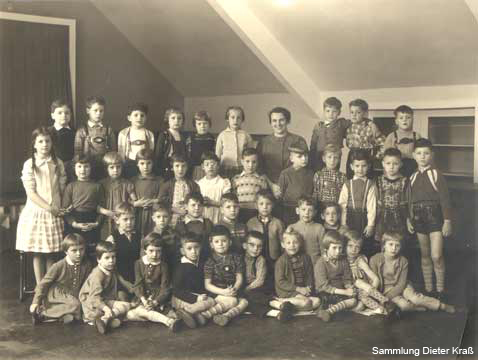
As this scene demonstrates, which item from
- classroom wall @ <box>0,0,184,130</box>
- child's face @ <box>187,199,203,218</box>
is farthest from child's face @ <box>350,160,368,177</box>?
classroom wall @ <box>0,0,184,130</box>

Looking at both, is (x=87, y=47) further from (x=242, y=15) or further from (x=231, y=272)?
(x=231, y=272)

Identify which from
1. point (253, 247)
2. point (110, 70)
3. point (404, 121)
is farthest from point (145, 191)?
point (110, 70)

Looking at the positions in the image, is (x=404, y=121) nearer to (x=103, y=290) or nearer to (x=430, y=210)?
(x=430, y=210)

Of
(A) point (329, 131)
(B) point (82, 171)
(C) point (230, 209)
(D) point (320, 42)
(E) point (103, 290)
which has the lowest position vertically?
(E) point (103, 290)

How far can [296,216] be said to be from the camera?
3.32 m

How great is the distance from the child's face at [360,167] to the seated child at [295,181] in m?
0.26

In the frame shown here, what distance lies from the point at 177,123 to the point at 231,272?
102cm

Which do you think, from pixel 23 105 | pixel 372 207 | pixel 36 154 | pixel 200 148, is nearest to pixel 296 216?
pixel 372 207

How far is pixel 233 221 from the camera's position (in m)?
3.16

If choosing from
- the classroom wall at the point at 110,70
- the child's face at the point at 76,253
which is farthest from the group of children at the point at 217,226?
the classroom wall at the point at 110,70

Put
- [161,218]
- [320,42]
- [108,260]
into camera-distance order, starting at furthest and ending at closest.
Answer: [320,42], [161,218], [108,260]

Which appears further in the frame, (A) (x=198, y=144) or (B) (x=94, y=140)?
(A) (x=198, y=144)

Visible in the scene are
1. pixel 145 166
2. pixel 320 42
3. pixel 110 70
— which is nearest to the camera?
pixel 145 166

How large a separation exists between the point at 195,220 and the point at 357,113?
1.21m
